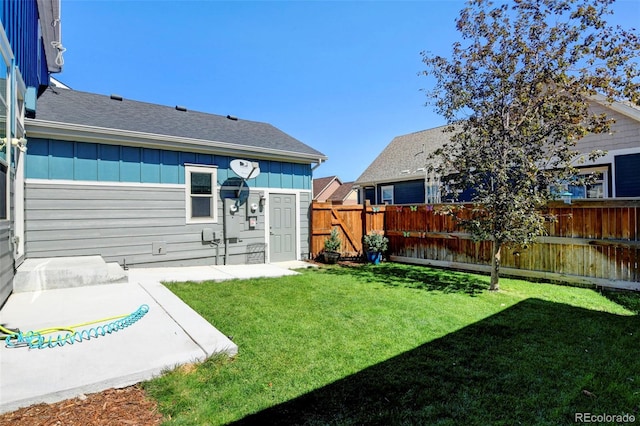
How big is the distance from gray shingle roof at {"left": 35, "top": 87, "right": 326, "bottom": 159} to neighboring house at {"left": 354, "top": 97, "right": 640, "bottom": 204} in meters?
4.14

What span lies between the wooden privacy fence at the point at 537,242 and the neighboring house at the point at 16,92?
631 centimetres

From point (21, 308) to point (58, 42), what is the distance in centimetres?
742

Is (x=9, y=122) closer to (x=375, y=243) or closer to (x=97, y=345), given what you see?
(x=97, y=345)

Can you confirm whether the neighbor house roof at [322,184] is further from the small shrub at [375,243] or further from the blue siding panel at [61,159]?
the blue siding panel at [61,159]

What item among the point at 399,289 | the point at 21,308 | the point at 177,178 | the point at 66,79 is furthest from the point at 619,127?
the point at 66,79

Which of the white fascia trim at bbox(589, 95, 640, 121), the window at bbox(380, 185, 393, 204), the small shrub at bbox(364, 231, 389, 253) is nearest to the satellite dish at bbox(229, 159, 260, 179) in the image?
the small shrub at bbox(364, 231, 389, 253)

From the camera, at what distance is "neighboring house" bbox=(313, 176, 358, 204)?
3278cm

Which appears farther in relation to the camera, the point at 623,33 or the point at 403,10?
the point at 403,10

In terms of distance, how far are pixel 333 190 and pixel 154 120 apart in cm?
2757

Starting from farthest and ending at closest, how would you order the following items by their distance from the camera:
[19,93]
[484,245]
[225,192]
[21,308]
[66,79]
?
[66,79] → [225,192] → [484,245] → [19,93] → [21,308]

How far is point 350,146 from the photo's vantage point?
95.2ft

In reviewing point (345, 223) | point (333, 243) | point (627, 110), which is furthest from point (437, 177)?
point (627, 110)

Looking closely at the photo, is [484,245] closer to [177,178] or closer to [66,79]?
[177,178]

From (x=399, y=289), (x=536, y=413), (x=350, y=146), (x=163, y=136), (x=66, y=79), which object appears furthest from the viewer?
(x=350, y=146)
